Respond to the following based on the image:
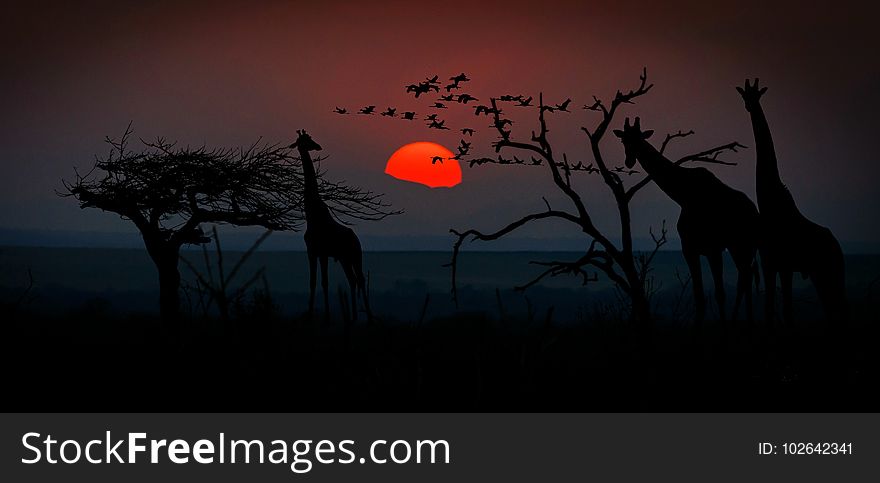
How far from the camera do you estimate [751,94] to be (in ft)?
36.5

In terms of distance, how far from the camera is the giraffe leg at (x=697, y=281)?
11.4m

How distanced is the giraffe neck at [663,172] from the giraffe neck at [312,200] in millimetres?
5461

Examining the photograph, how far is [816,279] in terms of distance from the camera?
10.3m

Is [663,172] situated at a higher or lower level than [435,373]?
higher

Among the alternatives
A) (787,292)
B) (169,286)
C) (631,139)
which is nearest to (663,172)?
(631,139)

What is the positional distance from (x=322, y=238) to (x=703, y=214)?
243 inches

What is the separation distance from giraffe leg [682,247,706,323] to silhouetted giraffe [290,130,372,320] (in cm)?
518

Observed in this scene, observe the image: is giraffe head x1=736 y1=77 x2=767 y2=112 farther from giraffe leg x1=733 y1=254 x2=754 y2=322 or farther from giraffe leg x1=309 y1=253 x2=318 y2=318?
giraffe leg x1=309 y1=253 x2=318 y2=318

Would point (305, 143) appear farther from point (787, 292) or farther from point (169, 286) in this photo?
point (787, 292)

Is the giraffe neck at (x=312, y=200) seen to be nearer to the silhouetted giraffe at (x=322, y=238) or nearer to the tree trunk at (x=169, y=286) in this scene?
the silhouetted giraffe at (x=322, y=238)

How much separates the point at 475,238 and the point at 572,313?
379 centimetres

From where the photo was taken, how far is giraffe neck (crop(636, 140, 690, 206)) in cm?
1141

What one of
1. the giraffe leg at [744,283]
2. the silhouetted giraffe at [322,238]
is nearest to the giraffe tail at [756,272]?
the giraffe leg at [744,283]

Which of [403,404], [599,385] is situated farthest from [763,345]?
[403,404]
